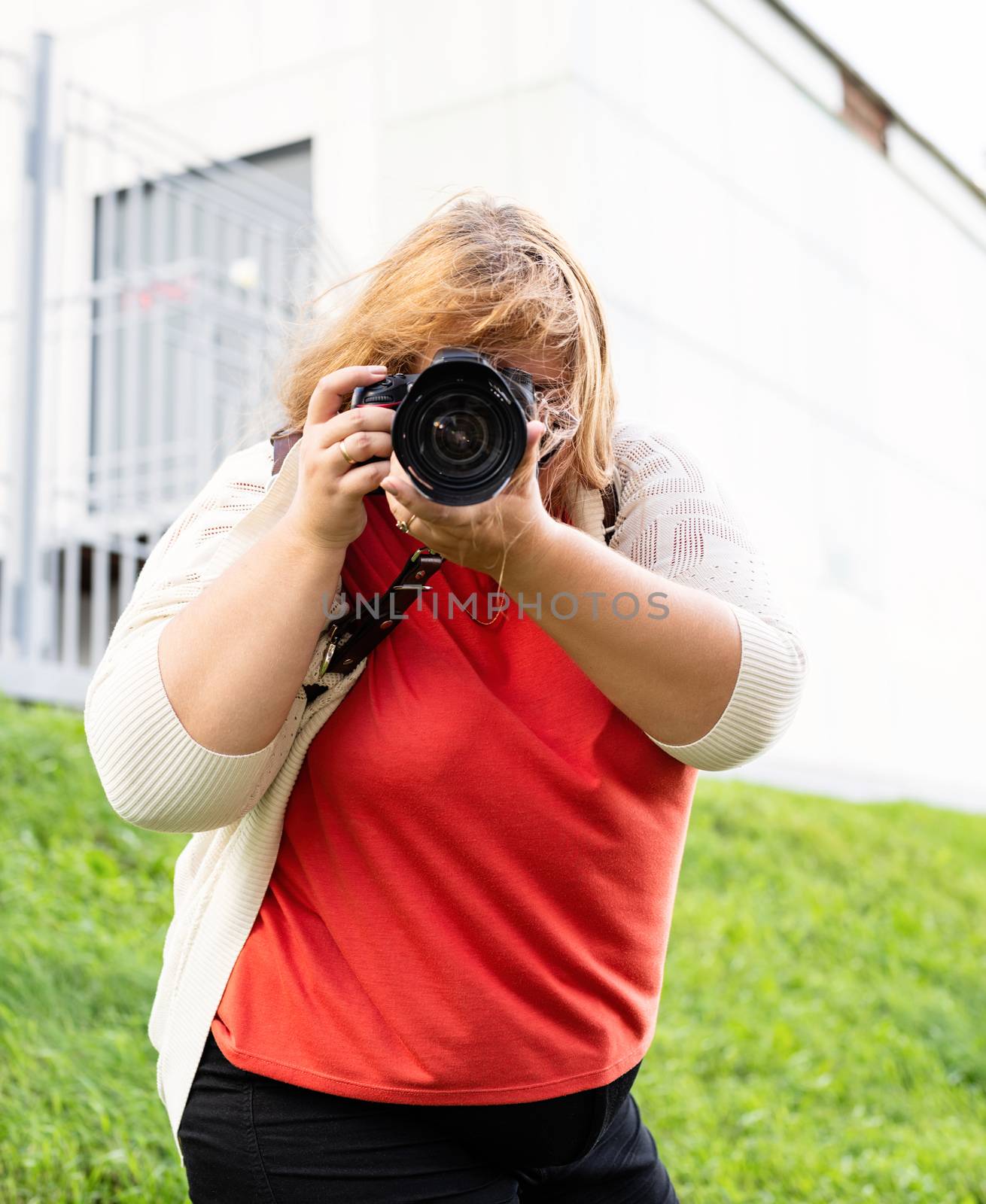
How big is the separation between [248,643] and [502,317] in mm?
393

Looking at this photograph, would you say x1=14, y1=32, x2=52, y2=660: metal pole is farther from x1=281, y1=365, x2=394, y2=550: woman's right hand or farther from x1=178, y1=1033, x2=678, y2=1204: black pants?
x1=281, y1=365, x2=394, y2=550: woman's right hand

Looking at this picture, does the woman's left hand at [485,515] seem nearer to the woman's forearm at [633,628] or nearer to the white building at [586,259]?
the woman's forearm at [633,628]

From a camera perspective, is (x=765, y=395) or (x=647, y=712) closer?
(x=647, y=712)

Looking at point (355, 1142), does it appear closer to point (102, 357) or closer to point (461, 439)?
point (461, 439)

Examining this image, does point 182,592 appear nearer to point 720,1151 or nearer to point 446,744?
point 446,744

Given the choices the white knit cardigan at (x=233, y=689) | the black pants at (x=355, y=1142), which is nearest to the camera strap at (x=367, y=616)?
the white knit cardigan at (x=233, y=689)

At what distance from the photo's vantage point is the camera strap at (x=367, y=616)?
1.19 metres

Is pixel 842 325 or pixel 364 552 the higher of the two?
pixel 364 552

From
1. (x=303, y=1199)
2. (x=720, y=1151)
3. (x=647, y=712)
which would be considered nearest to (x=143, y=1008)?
(x=720, y=1151)

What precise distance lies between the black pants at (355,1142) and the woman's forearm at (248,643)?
0.34 m

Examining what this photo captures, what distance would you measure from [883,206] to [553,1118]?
8.70m

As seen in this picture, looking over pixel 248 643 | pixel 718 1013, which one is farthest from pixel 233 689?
pixel 718 1013

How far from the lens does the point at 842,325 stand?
322 inches

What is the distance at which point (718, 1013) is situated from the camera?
141 inches
